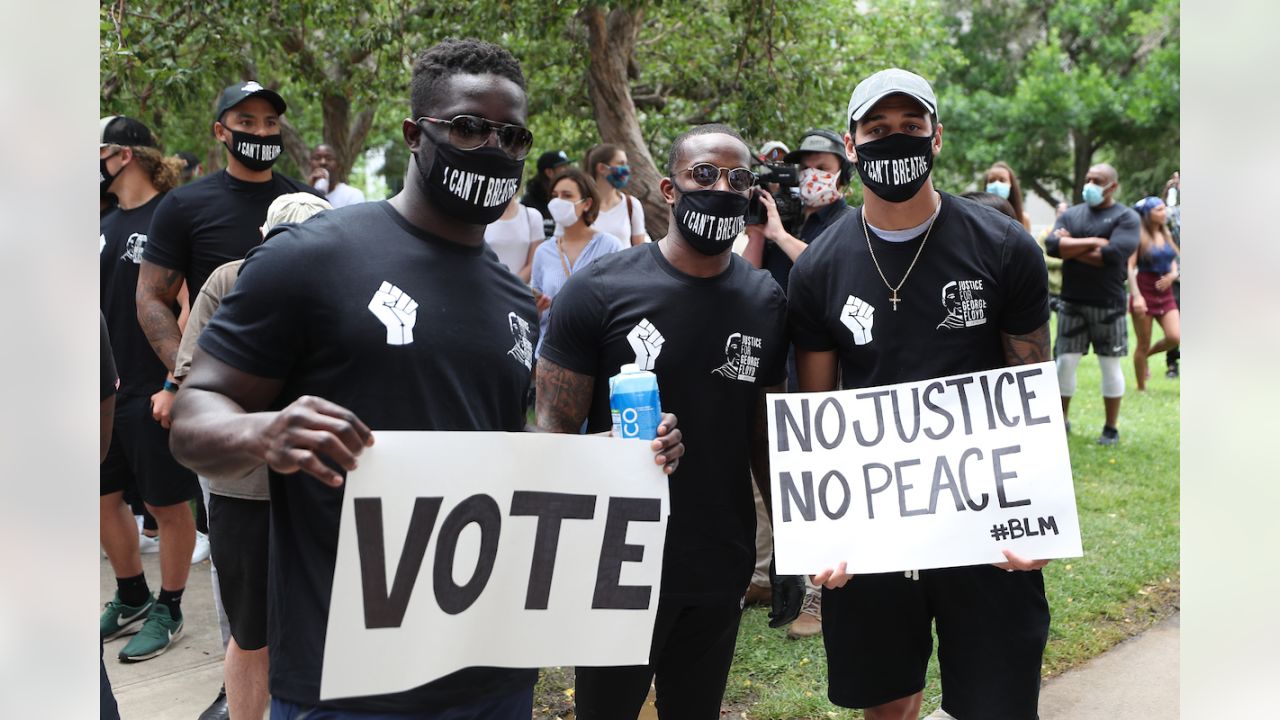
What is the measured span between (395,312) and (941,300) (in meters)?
1.70


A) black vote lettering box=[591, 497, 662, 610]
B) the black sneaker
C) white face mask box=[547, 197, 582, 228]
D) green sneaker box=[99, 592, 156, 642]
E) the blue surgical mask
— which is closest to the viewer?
black vote lettering box=[591, 497, 662, 610]

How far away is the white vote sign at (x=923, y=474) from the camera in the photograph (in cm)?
317

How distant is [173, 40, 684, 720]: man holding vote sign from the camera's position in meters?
2.23

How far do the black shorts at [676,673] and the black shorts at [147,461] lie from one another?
2680 mm

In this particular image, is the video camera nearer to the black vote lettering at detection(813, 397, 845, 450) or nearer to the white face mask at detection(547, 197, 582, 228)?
the white face mask at detection(547, 197, 582, 228)

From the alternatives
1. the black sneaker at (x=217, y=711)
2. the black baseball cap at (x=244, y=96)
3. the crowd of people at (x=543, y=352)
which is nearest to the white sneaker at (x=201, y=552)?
the crowd of people at (x=543, y=352)

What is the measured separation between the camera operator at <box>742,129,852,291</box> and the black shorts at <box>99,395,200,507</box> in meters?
2.80

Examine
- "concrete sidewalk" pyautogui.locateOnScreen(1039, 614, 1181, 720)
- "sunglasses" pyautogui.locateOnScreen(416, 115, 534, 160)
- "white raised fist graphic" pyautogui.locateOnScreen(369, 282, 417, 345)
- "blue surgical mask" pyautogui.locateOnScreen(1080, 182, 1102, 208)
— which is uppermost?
"blue surgical mask" pyautogui.locateOnScreen(1080, 182, 1102, 208)

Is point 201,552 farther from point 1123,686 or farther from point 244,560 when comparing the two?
point 1123,686

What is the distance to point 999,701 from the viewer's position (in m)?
3.27

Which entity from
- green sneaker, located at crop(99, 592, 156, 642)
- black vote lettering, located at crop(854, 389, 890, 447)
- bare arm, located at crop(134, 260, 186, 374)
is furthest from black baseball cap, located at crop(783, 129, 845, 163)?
green sneaker, located at crop(99, 592, 156, 642)

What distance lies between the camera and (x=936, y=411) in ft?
10.6

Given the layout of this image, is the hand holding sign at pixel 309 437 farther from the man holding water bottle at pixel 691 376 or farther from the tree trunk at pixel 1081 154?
the tree trunk at pixel 1081 154

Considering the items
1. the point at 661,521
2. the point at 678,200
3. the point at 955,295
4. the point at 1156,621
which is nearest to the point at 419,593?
the point at 661,521
